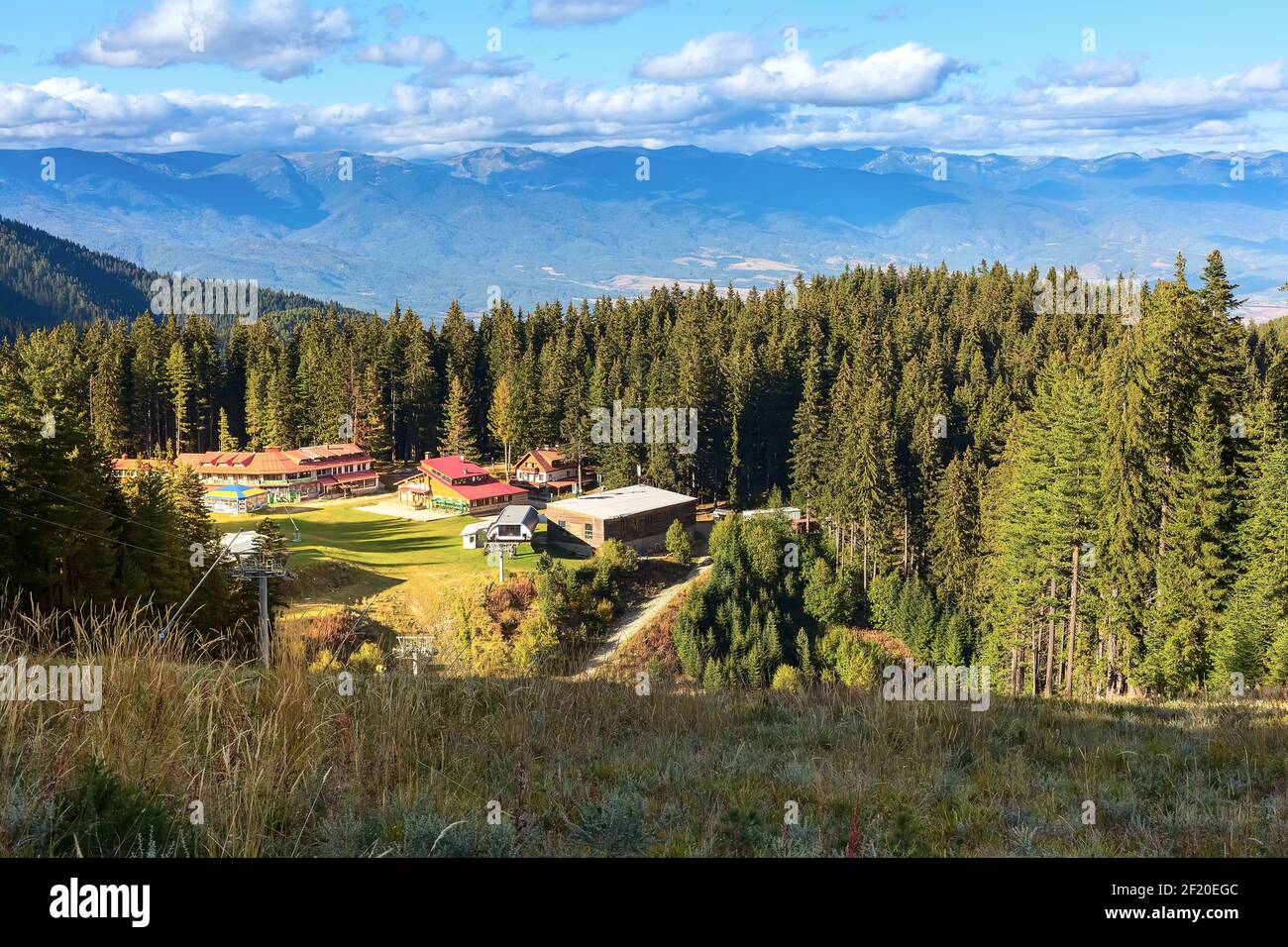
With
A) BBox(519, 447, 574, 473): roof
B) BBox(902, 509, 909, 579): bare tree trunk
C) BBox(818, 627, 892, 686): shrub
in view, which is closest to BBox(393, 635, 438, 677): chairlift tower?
BBox(818, 627, 892, 686): shrub

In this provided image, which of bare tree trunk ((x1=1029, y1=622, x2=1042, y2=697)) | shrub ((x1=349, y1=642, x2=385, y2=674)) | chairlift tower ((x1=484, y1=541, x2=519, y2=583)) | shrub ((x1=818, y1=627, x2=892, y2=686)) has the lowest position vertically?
shrub ((x1=818, y1=627, x2=892, y2=686))

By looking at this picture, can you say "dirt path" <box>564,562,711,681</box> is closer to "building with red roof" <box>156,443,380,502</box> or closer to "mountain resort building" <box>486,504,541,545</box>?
"mountain resort building" <box>486,504,541,545</box>

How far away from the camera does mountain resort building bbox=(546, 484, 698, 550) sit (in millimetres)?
63375

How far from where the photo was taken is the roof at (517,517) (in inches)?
2478

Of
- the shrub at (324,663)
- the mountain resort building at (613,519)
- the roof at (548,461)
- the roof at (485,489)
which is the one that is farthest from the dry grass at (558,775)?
the roof at (548,461)

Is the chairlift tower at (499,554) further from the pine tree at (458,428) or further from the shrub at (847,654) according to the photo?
the pine tree at (458,428)

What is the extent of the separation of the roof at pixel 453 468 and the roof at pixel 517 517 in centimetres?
1083

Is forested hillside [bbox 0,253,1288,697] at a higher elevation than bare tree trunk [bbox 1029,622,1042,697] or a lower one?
higher

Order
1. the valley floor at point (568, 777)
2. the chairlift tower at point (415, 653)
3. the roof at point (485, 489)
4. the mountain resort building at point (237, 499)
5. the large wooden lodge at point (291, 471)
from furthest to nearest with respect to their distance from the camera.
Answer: the large wooden lodge at point (291, 471), the roof at point (485, 489), the mountain resort building at point (237, 499), the chairlift tower at point (415, 653), the valley floor at point (568, 777)

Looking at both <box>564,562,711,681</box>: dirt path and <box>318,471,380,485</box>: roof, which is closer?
<box>564,562,711,681</box>: dirt path

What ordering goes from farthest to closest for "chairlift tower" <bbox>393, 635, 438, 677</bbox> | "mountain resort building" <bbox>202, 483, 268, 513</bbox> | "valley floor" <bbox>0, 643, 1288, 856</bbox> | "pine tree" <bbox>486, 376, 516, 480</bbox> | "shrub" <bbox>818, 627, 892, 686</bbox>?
"pine tree" <bbox>486, 376, 516, 480</bbox>
"mountain resort building" <bbox>202, 483, 268, 513</bbox>
"shrub" <bbox>818, 627, 892, 686</bbox>
"chairlift tower" <bbox>393, 635, 438, 677</bbox>
"valley floor" <bbox>0, 643, 1288, 856</bbox>

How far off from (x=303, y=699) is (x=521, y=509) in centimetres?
A: 5929
